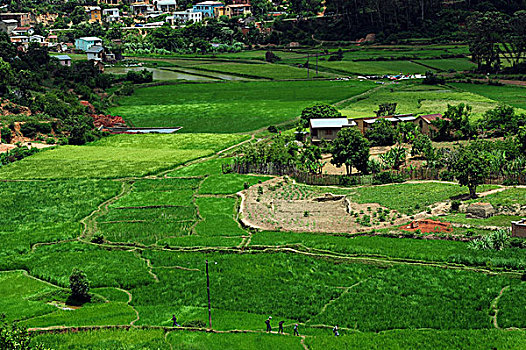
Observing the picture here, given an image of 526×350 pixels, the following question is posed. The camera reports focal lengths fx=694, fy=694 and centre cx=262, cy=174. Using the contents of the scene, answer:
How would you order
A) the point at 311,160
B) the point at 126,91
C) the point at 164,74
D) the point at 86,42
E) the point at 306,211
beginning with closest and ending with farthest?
the point at 306,211
the point at 311,160
the point at 126,91
the point at 164,74
the point at 86,42

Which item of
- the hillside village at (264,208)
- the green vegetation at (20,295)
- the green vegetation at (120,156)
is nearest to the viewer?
the hillside village at (264,208)

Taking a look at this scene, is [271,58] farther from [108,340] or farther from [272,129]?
[108,340]

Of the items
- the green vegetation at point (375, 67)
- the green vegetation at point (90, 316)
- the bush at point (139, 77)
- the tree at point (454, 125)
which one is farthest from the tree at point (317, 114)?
the green vegetation at point (90, 316)

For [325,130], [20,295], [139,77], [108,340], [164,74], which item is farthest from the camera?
[164,74]

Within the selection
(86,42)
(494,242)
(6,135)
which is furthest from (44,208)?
(86,42)

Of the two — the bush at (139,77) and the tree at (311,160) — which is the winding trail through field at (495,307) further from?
the bush at (139,77)
